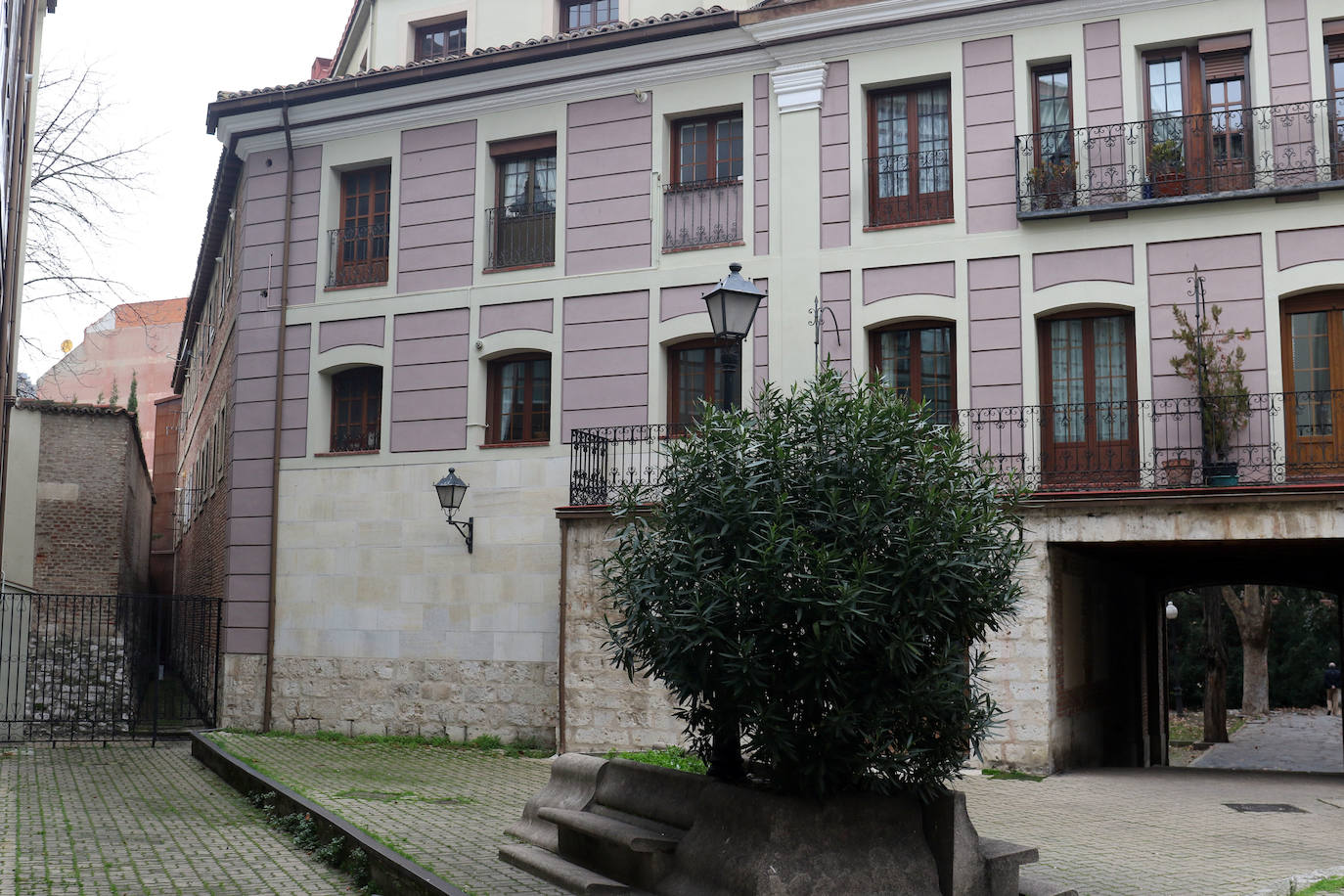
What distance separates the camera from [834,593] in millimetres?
6730

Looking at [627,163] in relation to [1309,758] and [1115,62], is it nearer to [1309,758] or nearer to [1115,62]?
[1115,62]

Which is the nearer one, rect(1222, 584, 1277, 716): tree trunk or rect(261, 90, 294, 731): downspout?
rect(261, 90, 294, 731): downspout

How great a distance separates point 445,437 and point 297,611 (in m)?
3.42

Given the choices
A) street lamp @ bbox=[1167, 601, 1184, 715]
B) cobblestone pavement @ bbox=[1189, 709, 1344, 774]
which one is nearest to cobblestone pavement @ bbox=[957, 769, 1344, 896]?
cobblestone pavement @ bbox=[1189, 709, 1344, 774]

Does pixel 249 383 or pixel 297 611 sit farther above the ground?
pixel 249 383

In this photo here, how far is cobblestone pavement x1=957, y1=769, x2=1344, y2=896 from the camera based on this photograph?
8602 millimetres

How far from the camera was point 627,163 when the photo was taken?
17.7 m

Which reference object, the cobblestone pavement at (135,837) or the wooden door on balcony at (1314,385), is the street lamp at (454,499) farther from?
the wooden door on balcony at (1314,385)

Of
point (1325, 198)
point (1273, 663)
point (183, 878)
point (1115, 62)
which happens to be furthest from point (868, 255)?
point (1273, 663)

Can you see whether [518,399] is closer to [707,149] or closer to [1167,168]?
[707,149]

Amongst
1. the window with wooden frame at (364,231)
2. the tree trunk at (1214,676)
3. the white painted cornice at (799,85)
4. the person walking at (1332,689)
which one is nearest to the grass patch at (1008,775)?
the white painted cornice at (799,85)

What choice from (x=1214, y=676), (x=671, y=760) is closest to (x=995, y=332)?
(x=671, y=760)

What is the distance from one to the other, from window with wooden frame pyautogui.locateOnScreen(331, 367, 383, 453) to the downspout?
798mm

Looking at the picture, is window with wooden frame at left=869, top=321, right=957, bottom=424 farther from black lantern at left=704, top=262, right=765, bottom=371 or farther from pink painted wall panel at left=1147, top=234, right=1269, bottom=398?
black lantern at left=704, top=262, right=765, bottom=371
